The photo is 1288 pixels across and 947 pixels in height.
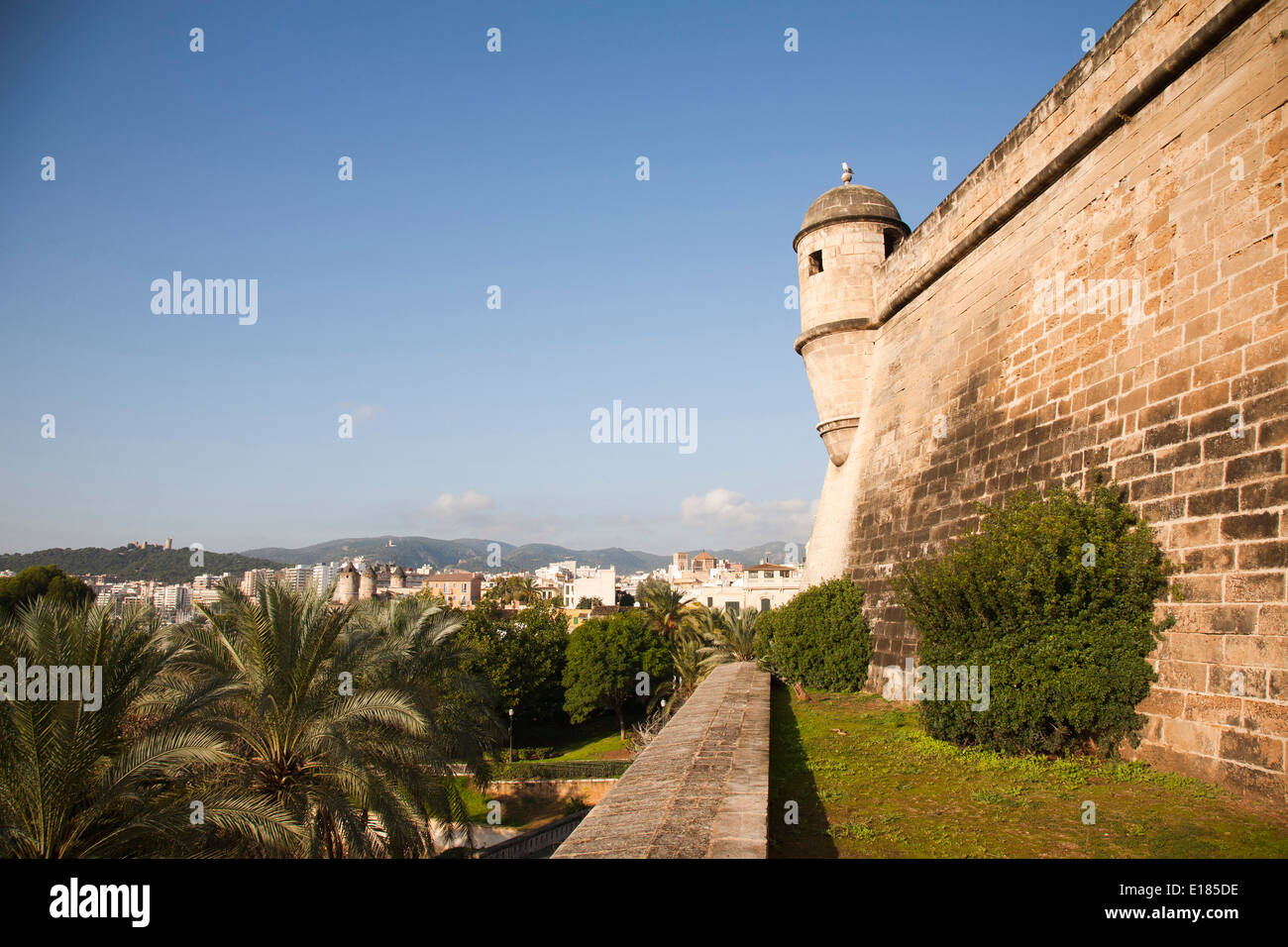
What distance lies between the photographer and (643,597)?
48.9 metres

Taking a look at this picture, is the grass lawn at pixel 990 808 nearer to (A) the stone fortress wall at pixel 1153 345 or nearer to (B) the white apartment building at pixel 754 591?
(A) the stone fortress wall at pixel 1153 345

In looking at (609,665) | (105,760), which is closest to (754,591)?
(609,665)

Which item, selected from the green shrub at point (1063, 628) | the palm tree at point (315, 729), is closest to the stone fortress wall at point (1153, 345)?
the green shrub at point (1063, 628)

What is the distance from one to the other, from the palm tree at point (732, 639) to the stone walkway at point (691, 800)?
1519 centimetres

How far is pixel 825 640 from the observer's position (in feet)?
38.9

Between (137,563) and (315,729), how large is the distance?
167m

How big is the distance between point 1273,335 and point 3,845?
1143 centimetres

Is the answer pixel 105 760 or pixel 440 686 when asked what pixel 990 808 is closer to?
pixel 105 760

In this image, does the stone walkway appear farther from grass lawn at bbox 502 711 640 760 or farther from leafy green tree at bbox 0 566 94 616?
leafy green tree at bbox 0 566 94 616

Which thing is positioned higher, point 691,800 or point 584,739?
point 691,800

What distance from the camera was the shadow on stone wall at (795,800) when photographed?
4398 mm

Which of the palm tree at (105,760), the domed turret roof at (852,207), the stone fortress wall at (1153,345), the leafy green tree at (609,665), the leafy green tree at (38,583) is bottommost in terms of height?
the leafy green tree at (609,665)
